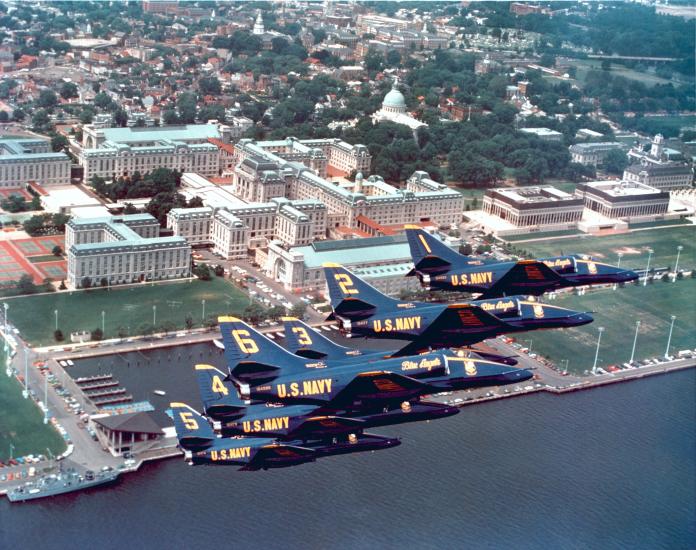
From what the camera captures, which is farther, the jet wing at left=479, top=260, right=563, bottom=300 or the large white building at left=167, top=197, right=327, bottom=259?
the large white building at left=167, top=197, right=327, bottom=259

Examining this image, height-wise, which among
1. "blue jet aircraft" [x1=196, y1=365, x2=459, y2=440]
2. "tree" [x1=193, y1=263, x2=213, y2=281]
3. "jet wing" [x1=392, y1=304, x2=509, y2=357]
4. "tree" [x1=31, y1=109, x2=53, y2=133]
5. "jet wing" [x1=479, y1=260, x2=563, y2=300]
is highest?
"jet wing" [x1=479, y1=260, x2=563, y2=300]

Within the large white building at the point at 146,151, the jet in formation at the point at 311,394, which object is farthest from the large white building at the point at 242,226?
the jet in formation at the point at 311,394

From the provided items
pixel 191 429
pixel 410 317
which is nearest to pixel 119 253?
pixel 191 429

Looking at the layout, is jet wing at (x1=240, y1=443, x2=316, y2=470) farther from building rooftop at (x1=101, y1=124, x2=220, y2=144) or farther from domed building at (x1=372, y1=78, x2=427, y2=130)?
domed building at (x1=372, y1=78, x2=427, y2=130)

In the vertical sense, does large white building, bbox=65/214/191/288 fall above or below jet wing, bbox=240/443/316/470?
below

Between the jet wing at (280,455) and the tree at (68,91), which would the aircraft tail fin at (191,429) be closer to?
the jet wing at (280,455)

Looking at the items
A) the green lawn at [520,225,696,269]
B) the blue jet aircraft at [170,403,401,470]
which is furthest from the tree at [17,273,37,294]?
the blue jet aircraft at [170,403,401,470]
